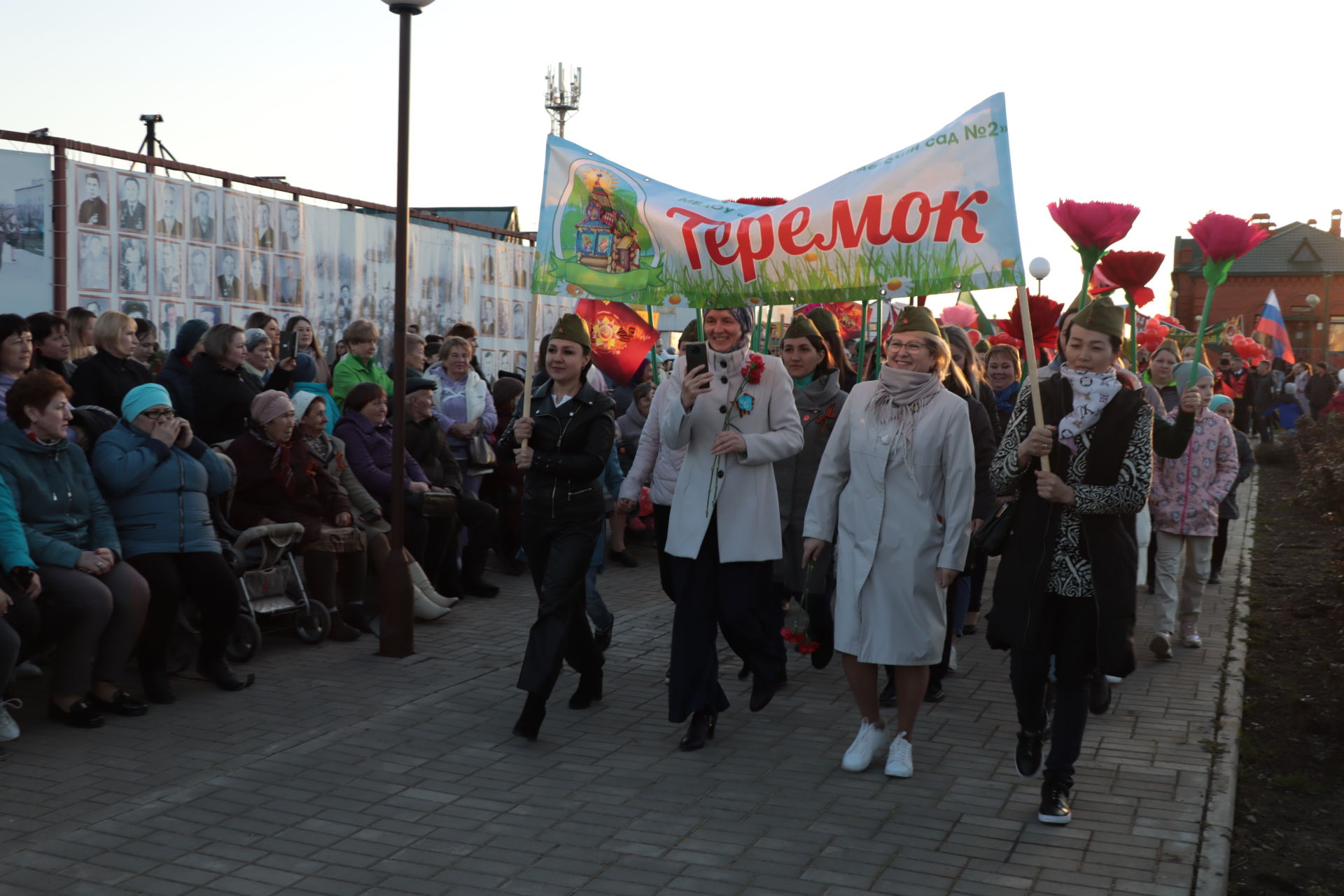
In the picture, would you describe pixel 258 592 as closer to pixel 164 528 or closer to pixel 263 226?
pixel 164 528

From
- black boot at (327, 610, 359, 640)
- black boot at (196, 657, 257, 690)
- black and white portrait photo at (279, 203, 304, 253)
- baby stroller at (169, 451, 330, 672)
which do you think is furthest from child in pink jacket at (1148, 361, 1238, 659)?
black and white portrait photo at (279, 203, 304, 253)

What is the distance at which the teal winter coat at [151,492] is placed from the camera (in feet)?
22.2

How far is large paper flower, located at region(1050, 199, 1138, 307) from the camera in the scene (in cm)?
554

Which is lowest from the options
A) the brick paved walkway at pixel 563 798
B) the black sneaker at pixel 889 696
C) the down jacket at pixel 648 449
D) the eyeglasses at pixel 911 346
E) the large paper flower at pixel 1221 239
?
the brick paved walkway at pixel 563 798

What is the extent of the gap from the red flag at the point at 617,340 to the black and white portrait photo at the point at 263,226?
10.0 ft

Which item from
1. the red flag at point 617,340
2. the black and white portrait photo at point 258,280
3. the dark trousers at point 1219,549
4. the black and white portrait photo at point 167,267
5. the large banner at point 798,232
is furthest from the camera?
the red flag at point 617,340

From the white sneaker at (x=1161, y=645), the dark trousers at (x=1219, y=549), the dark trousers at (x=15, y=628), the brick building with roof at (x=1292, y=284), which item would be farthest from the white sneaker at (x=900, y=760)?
the brick building with roof at (x=1292, y=284)

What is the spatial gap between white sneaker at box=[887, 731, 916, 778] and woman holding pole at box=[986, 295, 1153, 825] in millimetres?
659

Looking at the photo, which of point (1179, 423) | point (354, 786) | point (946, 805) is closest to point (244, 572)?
point (354, 786)

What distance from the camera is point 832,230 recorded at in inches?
275

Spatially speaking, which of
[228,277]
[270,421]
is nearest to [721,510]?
[270,421]

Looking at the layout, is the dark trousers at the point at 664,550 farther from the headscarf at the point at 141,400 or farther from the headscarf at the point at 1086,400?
the headscarf at the point at 141,400

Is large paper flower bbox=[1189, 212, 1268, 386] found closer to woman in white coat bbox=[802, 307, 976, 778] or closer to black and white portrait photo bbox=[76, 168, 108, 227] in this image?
woman in white coat bbox=[802, 307, 976, 778]

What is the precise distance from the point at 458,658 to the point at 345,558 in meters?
1.25
